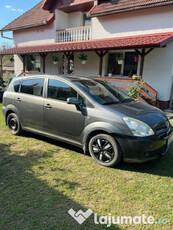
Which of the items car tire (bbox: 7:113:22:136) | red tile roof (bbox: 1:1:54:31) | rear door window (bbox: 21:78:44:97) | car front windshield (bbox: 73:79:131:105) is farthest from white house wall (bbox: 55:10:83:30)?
car front windshield (bbox: 73:79:131:105)

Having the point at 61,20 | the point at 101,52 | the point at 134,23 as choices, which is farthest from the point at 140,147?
the point at 61,20

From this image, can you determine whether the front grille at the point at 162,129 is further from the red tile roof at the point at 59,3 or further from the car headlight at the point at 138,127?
the red tile roof at the point at 59,3

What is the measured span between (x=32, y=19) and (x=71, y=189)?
57.5 ft

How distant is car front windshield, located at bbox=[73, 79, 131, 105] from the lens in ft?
12.0

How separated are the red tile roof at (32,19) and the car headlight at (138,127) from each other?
14276 mm

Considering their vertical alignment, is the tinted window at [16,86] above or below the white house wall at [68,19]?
below

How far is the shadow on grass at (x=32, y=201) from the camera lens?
83.5 inches

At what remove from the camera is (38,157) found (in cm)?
372

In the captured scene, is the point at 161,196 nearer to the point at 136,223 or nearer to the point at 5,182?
the point at 136,223

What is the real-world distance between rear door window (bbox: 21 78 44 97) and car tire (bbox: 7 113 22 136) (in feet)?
2.58

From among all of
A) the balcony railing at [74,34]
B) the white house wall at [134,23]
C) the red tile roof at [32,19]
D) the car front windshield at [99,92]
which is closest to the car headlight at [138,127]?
the car front windshield at [99,92]

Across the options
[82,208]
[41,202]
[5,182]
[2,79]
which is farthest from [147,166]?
[2,79]

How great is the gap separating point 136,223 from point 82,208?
703 mm

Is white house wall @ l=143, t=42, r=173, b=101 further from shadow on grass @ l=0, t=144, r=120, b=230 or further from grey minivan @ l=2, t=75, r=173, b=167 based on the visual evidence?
shadow on grass @ l=0, t=144, r=120, b=230
